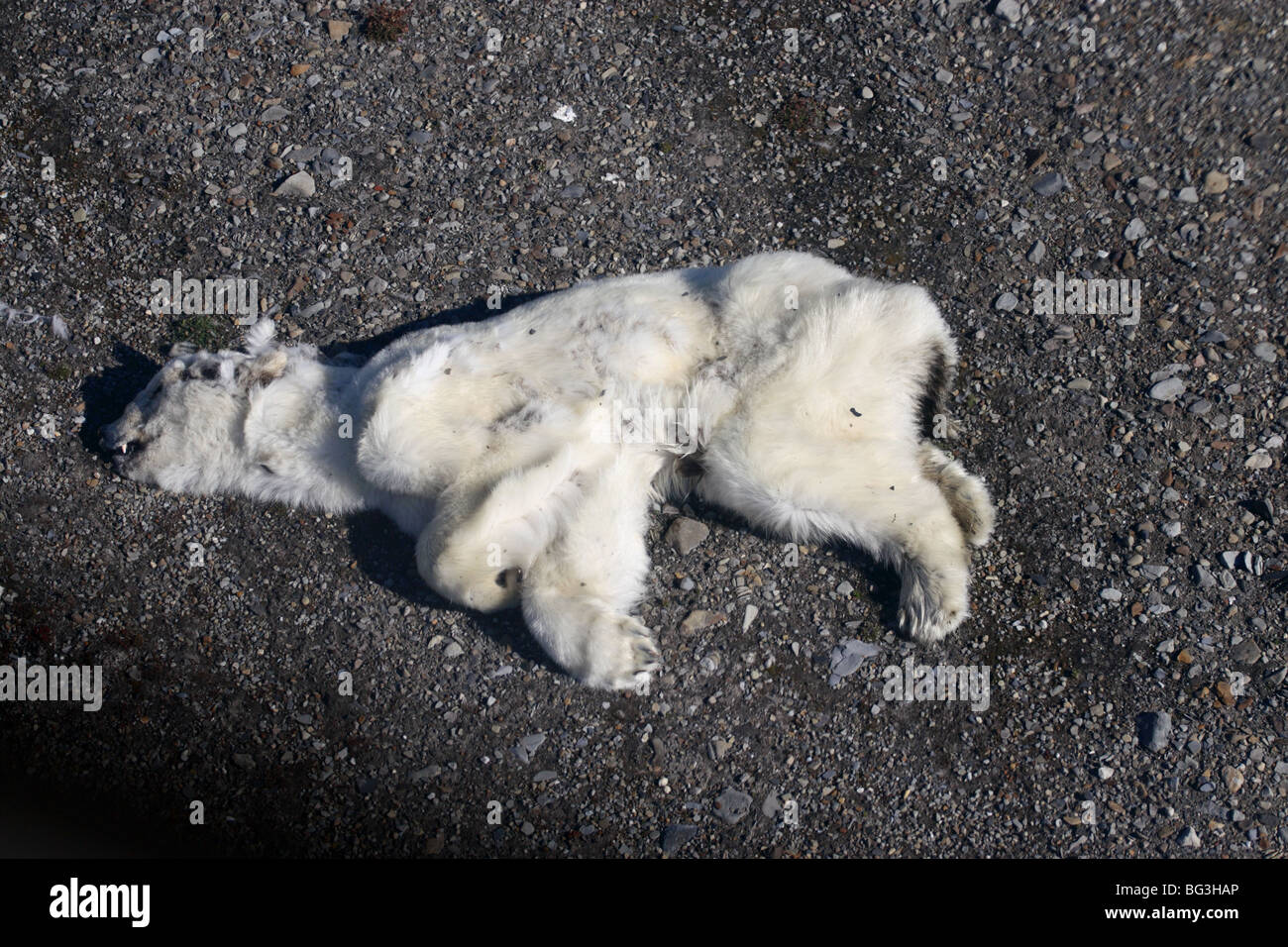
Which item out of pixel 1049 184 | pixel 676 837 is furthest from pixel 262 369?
pixel 1049 184

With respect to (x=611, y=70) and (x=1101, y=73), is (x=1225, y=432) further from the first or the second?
(x=611, y=70)

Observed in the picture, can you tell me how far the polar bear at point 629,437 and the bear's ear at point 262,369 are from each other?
12 cm

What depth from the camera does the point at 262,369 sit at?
5.73m

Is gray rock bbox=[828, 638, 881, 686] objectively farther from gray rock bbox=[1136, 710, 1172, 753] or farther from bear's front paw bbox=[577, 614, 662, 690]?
gray rock bbox=[1136, 710, 1172, 753]

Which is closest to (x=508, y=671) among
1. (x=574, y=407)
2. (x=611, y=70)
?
(x=574, y=407)

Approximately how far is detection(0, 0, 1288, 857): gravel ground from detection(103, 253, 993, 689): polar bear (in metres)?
0.45

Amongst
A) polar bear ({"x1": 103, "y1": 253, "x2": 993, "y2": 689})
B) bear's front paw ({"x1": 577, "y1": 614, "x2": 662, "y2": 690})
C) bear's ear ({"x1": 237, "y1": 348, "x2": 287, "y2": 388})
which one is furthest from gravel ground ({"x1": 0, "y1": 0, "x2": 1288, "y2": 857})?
bear's ear ({"x1": 237, "y1": 348, "x2": 287, "y2": 388})

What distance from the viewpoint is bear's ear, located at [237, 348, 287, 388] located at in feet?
18.8

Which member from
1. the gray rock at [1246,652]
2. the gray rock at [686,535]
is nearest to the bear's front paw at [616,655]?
the gray rock at [686,535]

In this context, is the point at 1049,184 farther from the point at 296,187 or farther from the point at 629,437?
the point at 296,187

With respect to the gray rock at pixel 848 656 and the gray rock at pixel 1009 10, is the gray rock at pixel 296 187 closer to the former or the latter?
the gray rock at pixel 848 656

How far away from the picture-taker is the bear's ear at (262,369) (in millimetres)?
5734

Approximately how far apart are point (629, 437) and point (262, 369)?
7.76 ft
